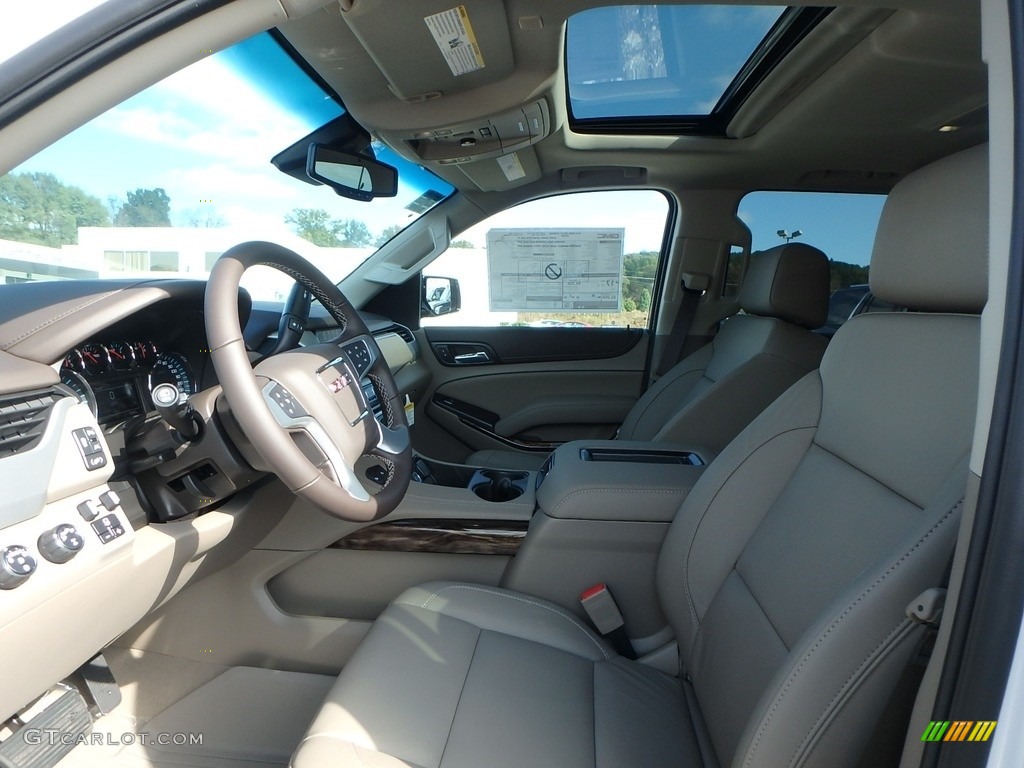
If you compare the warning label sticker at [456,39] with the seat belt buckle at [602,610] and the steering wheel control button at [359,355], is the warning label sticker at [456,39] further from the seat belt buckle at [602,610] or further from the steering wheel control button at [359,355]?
the seat belt buckle at [602,610]

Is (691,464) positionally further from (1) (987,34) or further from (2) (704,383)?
(1) (987,34)

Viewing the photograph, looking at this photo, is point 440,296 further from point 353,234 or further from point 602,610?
point 602,610

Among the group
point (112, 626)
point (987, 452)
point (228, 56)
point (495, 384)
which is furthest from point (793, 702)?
point (495, 384)

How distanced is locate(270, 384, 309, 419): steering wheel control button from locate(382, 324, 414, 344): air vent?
4.94 ft

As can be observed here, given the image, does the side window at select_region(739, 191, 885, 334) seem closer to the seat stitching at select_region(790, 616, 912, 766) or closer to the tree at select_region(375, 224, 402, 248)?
the tree at select_region(375, 224, 402, 248)

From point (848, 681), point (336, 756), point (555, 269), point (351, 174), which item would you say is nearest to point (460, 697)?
point (336, 756)

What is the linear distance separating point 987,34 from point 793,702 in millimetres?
794

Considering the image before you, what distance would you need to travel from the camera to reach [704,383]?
2635mm

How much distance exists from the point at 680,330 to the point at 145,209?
2.22 meters

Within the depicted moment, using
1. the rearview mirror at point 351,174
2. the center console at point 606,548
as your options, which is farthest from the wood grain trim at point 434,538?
the rearview mirror at point 351,174

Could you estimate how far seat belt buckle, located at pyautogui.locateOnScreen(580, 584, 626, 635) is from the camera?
1545mm

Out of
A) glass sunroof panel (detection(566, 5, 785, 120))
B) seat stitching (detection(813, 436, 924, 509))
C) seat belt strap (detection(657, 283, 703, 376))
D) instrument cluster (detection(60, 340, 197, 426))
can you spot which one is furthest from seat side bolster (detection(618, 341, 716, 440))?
instrument cluster (detection(60, 340, 197, 426))

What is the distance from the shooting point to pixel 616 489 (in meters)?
1.61

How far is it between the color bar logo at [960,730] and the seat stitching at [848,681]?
3.7 inches
